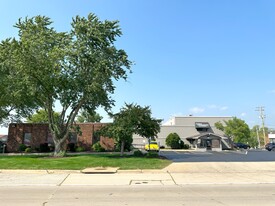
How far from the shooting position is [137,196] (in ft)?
31.2

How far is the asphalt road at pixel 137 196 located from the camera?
27.4 feet

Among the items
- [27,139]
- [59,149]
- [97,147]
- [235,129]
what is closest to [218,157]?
[59,149]

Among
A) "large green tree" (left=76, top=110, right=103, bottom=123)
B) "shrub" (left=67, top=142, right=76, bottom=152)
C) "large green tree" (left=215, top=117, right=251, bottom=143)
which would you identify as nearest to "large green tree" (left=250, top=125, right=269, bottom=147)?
"large green tree" (left=215, top=117, right=251, bottom=143)

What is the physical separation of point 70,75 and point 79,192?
52.6 ft

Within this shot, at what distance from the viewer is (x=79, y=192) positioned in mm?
10477

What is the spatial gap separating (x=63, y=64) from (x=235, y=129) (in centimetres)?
4295

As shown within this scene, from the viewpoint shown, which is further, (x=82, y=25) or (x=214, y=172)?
(x=82, y=25)

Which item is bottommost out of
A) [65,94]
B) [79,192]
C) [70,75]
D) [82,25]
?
[79,192]

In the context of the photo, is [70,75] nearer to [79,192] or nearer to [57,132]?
[57,132]

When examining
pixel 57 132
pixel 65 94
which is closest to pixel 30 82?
pixel 65 94

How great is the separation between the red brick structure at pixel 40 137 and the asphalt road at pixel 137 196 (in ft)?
89.8

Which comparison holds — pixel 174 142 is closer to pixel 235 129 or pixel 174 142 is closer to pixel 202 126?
pixel 202 126

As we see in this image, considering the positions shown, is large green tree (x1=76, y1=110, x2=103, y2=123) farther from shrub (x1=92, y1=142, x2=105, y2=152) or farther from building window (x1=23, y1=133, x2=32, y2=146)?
building window (x1=23, y1=133, x2=32, y2=146)

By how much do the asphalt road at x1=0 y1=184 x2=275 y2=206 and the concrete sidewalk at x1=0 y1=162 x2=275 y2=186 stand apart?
6.16 ft
